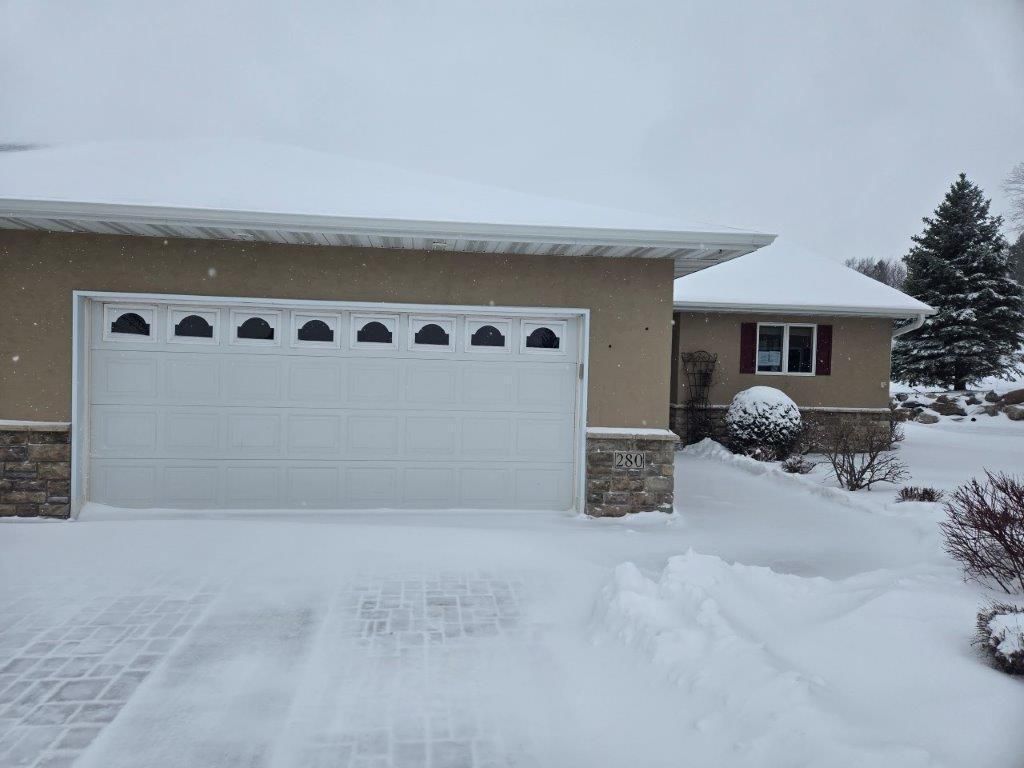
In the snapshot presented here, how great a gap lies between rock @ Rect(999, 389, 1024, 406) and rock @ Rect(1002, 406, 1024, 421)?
60 cm

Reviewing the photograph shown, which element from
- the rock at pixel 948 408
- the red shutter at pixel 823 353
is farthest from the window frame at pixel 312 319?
the rock at pixel 948 408

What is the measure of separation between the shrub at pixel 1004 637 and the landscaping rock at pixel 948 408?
1935cm

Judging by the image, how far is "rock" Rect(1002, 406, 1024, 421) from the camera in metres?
19.1

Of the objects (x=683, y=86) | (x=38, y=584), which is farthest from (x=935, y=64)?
(x=683, y=86)

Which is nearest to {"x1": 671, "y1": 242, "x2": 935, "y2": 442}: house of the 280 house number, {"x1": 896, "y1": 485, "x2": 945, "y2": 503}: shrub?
{"x1": 896, "y1": 485, "x2": 945, "y2": 503}: shrub

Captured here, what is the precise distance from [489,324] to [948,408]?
59.8 ft

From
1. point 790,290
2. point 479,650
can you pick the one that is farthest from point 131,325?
point 790,290

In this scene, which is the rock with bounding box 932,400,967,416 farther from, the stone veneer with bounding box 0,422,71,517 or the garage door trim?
the stone veneer with bounding box 0,422,71,517

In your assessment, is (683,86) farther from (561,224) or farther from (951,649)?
(951,649)

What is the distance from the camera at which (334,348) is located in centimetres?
771

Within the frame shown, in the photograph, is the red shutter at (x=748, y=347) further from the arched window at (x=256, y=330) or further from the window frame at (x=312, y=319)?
the arched window at (x=256, y=330)

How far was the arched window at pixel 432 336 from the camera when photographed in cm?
785

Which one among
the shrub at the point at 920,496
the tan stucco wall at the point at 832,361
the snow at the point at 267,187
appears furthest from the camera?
the tan stucco wall at the point at 832,361

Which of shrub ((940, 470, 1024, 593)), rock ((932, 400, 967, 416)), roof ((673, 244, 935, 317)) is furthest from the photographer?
rock ((932, 400, 967, 416))
